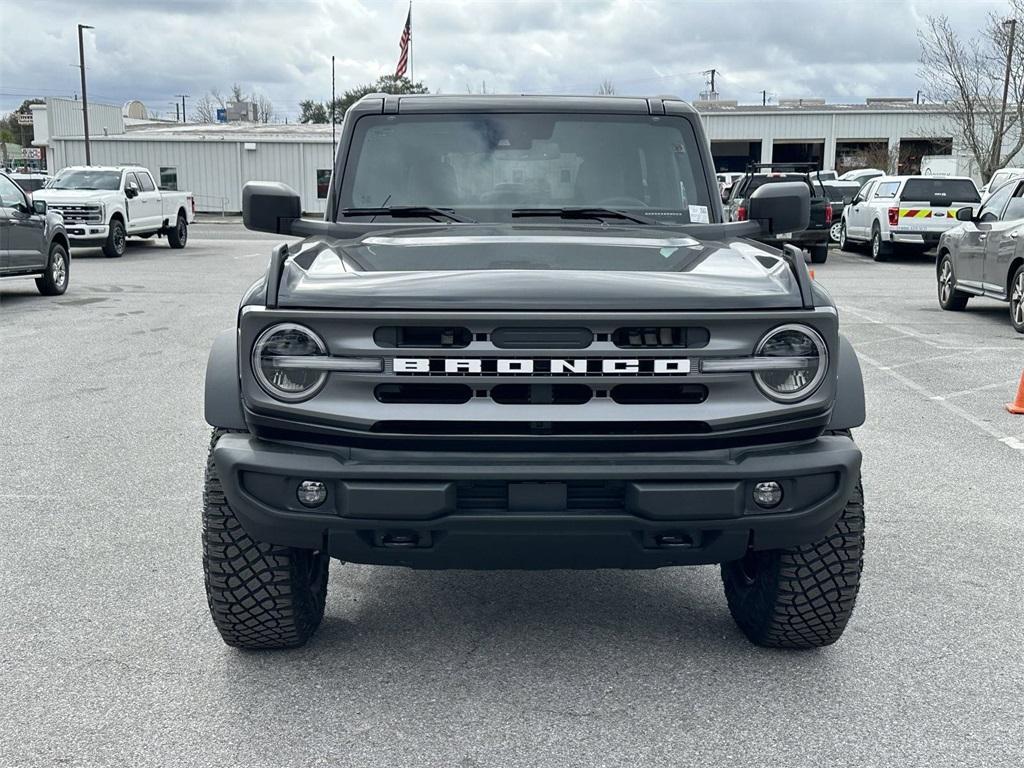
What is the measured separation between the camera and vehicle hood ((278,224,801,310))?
11.0 ft

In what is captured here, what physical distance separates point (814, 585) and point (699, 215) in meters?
1.74

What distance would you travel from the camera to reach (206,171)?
53219mm

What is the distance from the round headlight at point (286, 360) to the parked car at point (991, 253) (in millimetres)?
11152

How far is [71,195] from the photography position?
23266 millimetres

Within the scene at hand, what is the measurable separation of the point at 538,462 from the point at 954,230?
42.2 feet

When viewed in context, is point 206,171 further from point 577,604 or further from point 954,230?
point 577,604

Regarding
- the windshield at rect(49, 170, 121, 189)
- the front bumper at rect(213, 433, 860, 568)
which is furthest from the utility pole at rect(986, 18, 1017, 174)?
the front bumper at rect(213, 433, 860, 568)

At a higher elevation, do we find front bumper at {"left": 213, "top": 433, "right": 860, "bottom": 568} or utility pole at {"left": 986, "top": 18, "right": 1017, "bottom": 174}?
utility pole at {"left": 986, "top": 18, "right": 1017, "bottom": 174}

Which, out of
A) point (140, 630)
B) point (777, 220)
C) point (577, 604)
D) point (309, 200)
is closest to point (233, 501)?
point (140, 630)

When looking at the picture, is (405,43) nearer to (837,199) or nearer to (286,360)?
(837,199)

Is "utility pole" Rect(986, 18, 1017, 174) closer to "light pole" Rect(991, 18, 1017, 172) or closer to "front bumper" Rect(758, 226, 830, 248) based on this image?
"light pole" Rect(991, 18, 1017, 172)

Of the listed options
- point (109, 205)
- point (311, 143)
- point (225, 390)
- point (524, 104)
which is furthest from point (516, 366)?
point (311, 143)

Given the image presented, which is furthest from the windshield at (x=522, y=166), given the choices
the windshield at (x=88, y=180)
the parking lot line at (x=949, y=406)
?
the windshield at (x=88, y=180)

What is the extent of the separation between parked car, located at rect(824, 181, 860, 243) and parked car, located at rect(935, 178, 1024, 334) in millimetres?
12022
